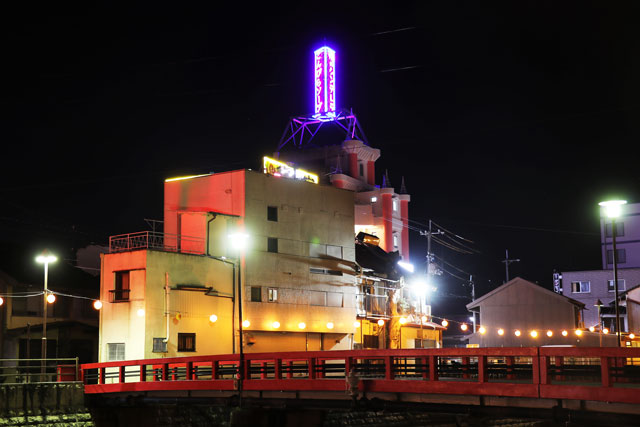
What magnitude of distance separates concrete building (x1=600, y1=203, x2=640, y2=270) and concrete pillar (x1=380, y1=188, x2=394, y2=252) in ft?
77.1

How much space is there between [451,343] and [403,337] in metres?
39.9

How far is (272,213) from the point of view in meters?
51.8

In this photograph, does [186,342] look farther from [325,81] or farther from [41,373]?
[325,81]

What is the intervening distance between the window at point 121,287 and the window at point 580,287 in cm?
5284

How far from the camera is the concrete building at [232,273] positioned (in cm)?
4306

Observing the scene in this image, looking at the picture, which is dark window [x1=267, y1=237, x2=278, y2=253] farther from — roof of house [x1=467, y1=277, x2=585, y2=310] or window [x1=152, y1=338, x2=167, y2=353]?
roof of house [x1=467, y1=277, x2=585, y2=310]

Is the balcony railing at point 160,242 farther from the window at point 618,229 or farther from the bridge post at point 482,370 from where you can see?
the window at point 618,229

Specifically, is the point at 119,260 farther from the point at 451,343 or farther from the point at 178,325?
the point at 451,343

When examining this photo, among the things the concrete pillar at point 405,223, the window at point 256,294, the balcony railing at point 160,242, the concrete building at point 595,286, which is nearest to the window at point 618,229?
the concrete building at point 595,286

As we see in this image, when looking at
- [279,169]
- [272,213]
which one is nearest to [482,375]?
[272,213]

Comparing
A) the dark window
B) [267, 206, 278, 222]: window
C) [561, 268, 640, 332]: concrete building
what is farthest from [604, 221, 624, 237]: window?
the dark window

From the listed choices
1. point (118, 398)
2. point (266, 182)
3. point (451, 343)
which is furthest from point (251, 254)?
point (451, 343)

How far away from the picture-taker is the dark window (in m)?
51.2

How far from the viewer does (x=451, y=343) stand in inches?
4099
